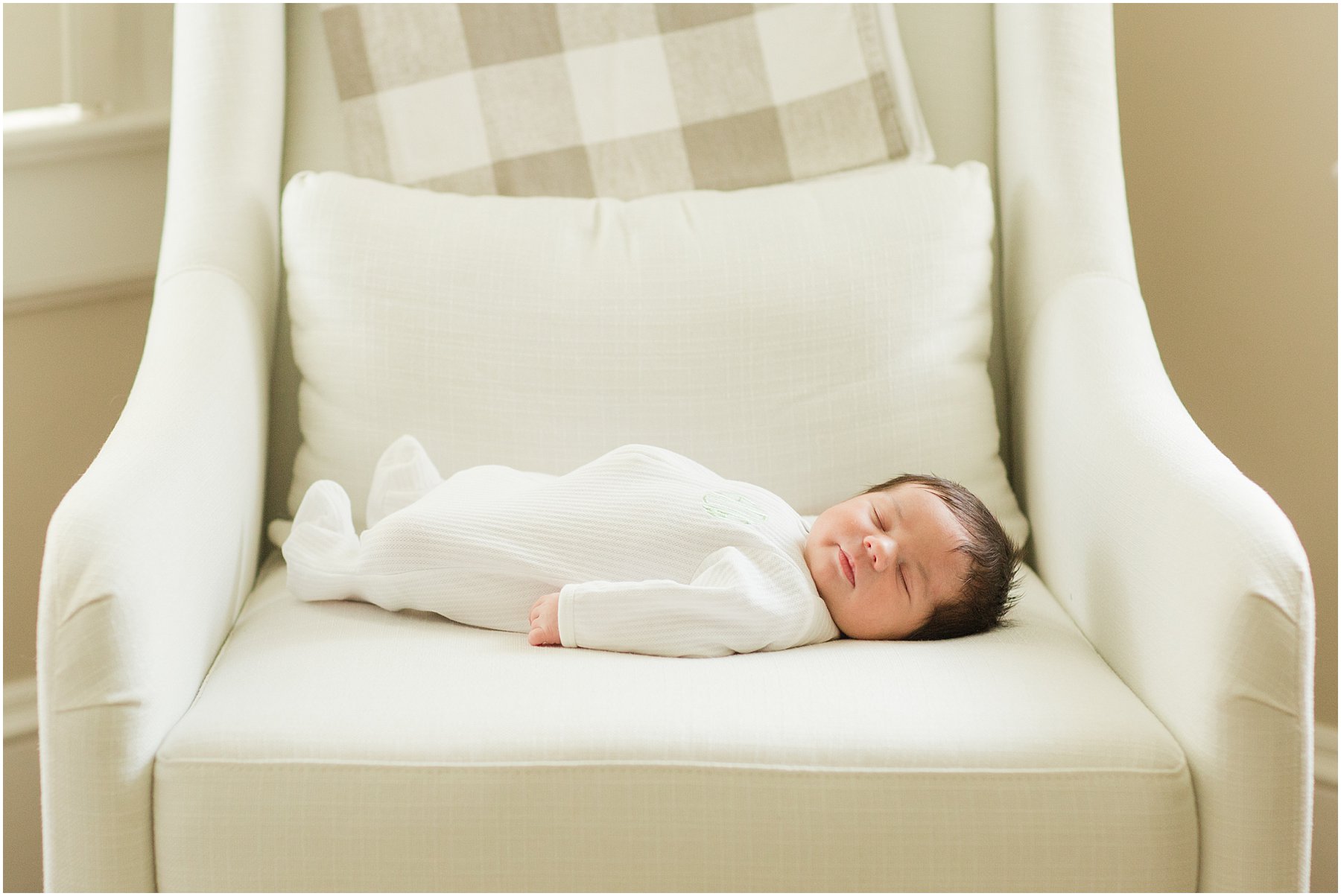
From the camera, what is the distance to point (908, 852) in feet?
2.74

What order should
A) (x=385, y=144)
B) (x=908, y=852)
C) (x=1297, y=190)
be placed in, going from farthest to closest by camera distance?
(x=1297, y=190) → (x=385, y=144) → (x=908, y=852)

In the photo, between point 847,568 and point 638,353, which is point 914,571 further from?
point 638,353

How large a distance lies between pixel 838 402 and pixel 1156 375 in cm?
31

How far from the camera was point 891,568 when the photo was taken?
3.60 ft

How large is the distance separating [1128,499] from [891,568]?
0.20m

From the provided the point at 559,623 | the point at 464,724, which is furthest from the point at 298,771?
the point at 559,623

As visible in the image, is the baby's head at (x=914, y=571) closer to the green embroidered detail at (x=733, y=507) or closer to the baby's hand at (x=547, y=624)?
the green embroidered detail at (x=733, y=507)

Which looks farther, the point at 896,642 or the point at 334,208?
the point at 334,208

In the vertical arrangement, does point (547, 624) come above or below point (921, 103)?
below

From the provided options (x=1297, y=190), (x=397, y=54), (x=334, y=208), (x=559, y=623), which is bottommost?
(x=559, y=623)

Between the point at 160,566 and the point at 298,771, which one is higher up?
the point at 160,566

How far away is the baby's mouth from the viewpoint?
1106mm

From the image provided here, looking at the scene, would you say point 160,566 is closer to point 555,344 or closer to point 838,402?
point 555,344

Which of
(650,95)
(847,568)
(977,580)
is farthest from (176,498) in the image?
(650,95)
